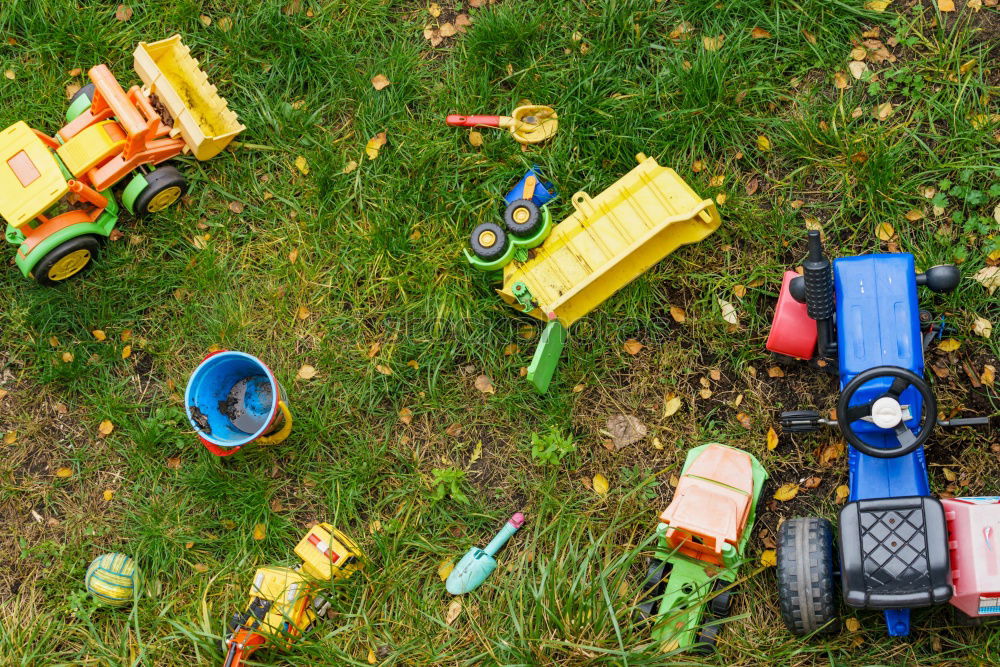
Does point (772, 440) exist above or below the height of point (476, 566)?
below

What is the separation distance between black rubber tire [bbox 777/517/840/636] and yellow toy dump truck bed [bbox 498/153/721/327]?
1295 millimetres

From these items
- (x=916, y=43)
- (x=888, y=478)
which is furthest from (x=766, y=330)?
(x=916, y=43)

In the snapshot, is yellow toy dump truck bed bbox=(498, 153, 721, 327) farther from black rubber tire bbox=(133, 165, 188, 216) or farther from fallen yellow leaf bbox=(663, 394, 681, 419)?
black rubber tire bbox=(133, 165, 188, 216)

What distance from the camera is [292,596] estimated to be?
3.51 meters

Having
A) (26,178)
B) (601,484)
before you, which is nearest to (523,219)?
(601,484)

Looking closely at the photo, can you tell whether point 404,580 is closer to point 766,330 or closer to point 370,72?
point 766,330

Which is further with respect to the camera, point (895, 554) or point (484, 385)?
point (484, 385)

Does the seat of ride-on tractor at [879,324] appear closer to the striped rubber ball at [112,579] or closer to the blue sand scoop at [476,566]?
the blue sand scoop at [476,566]

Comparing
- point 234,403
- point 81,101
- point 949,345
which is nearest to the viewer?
point 949,345

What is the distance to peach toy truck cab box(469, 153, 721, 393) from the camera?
3.55 meters

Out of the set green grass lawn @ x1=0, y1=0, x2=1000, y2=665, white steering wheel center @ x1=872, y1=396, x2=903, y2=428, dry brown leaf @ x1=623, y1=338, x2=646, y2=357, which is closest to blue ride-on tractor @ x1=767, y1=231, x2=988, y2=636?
white steering wheel center @ x1=872, y1=396, x2=903, y2=428

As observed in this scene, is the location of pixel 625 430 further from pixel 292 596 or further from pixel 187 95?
pixel 187 95

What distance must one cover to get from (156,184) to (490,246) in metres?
1.65

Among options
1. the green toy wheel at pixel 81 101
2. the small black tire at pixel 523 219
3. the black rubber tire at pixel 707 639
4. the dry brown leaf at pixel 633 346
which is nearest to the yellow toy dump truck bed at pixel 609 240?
the small black tire at pixel 523 219
